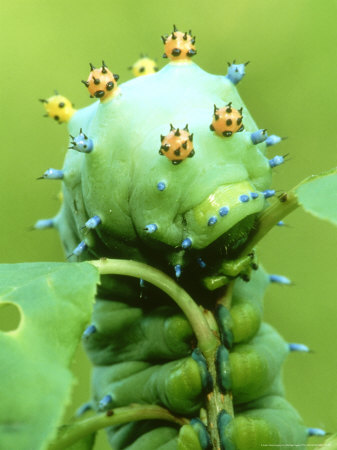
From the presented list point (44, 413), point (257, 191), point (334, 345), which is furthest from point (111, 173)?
point (334, 345)

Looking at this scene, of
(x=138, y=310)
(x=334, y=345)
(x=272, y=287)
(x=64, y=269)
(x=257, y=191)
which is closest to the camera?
(x=64, y=269)

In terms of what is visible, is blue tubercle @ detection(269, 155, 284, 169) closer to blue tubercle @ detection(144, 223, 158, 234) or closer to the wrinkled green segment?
the wrinkled green segment

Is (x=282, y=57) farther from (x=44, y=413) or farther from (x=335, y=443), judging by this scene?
(x=44, y=413)

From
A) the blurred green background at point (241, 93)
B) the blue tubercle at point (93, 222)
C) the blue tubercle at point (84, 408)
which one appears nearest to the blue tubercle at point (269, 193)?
the blue tubercle at point (93, 222)

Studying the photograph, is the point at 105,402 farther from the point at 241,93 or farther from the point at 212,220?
the point at 241,93

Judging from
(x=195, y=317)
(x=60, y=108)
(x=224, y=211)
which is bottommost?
(x=195, y=317)

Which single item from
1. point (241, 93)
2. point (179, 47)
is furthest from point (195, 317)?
point (241, 93)
